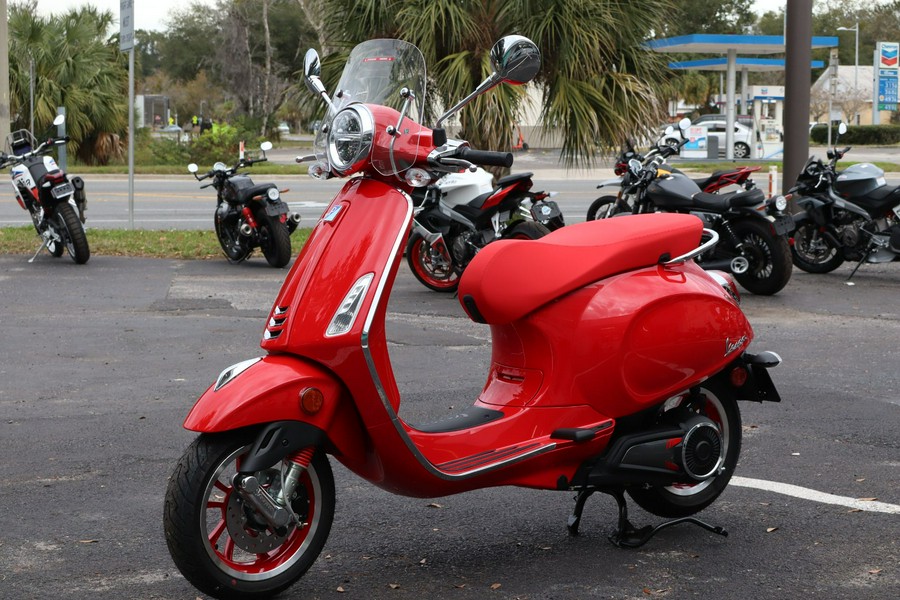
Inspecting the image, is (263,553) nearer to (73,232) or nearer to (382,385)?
(382,385)

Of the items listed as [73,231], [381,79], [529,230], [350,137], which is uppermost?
[381,79]

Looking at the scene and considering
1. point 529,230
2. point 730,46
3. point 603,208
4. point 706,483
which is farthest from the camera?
point 730,46

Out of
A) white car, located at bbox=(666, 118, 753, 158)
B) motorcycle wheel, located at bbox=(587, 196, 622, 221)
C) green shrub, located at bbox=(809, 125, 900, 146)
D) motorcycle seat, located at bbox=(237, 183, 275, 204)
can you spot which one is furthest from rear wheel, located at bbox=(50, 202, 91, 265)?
green shrub, located at bbox=(809, 125, 900, 146)

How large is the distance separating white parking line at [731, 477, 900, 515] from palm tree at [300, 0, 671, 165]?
840cm

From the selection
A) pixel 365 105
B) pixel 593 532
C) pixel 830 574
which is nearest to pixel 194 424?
pixel 365 105

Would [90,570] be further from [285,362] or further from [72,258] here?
[72,258]

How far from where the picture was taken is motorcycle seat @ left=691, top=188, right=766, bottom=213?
10711mm

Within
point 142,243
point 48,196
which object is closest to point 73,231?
point 48,196

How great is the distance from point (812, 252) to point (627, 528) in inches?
331

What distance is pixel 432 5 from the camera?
1351 cm

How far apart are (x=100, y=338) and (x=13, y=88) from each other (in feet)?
77.5

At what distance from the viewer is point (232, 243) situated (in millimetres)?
12938

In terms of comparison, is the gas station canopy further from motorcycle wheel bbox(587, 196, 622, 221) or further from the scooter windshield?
the scooter windshield

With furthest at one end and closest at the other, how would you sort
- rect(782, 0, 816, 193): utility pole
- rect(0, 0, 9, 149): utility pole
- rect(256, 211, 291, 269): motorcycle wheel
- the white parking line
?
rect(0, 0, 9, 149): utility pole < rect(782, 0, 816, 193): utility pole < rect(256, 211, 291, 269): motorcycle wheel < the white parking line
